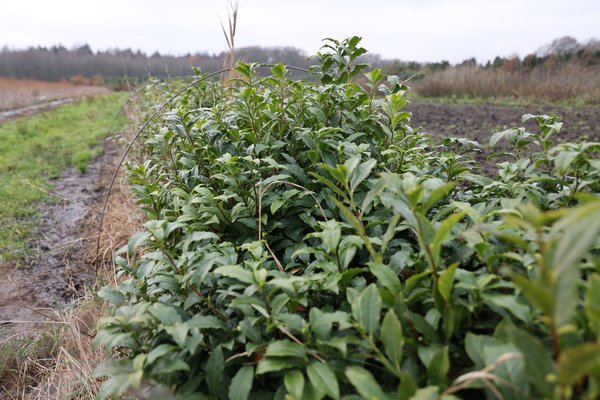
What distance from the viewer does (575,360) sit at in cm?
54

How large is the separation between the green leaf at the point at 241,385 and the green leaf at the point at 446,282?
0.45 meters

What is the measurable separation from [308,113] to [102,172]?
550 centimetres

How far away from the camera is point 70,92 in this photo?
92.9ft

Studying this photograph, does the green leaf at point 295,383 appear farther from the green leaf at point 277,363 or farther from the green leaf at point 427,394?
the green leaf at point 427,394

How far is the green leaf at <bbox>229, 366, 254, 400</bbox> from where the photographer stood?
34.9 inches

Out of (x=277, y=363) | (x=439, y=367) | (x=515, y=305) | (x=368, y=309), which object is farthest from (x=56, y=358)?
(x=515, y=305)

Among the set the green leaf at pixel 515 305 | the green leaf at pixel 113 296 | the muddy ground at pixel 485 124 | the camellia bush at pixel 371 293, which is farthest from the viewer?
the muddy ground at pixel 485 124

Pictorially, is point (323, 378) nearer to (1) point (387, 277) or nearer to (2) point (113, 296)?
(1) point (387, 277)

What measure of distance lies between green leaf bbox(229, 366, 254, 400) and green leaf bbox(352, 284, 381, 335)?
27 centimetres

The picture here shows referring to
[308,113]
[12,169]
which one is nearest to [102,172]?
[12,169]

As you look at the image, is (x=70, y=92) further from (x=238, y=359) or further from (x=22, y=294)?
(x=238, y=359)

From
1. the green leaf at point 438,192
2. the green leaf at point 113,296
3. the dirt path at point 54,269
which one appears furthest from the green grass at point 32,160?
the green leaf at point 438,192

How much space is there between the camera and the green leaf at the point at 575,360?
0.53 m

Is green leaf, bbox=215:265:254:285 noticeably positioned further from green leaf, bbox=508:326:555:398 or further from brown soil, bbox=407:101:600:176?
brown soil, bbox=407:101:600:176
